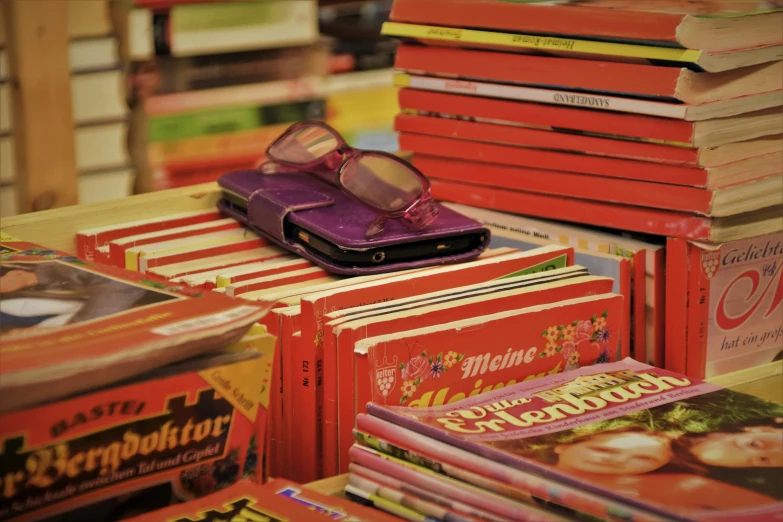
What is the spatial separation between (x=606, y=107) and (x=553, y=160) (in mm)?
119

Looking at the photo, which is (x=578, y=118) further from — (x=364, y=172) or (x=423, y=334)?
(x=423, y=334)

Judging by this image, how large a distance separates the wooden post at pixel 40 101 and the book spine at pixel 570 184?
3.63ft

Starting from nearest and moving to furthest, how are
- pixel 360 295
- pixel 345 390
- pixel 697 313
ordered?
1. pixel 345 390
2. pixel 360 295
3. pixel 697 313

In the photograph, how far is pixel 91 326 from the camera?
85 cm

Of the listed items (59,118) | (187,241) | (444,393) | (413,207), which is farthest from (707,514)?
(59,118)

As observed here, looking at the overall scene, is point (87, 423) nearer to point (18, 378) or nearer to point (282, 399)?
point (18, 378)

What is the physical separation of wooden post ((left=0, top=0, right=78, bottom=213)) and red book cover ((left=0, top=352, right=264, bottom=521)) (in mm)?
1651

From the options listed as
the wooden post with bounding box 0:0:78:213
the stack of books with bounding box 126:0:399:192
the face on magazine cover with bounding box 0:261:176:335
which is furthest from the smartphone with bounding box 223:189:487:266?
the stack of books with bounding box 126:0:399:192

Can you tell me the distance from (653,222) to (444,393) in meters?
0.44

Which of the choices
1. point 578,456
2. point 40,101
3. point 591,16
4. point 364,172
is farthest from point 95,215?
point 40,101

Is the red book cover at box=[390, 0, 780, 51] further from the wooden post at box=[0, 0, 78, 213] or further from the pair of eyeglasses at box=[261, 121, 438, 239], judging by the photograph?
the wooden post at box=[0, 0, 78, 213]

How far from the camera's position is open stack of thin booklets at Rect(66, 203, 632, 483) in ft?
3.41

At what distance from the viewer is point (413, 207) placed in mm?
1272

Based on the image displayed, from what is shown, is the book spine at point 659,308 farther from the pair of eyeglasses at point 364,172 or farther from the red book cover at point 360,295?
the pair of eyeglasses at point 364,172
